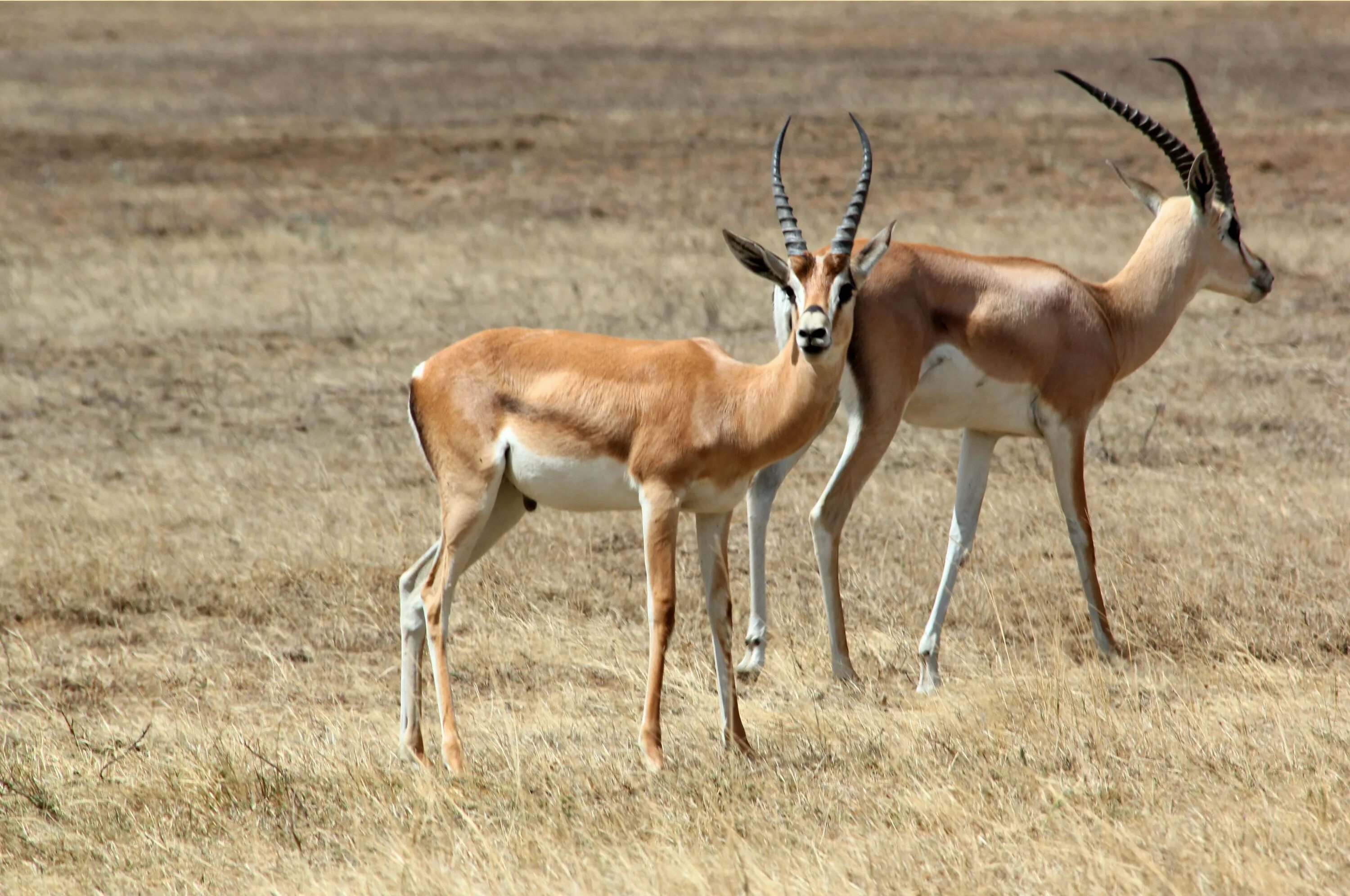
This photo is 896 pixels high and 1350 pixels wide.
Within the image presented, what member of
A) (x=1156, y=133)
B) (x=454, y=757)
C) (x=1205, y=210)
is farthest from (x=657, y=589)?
(x=1156, y=133)

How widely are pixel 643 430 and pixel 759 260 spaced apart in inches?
28.1

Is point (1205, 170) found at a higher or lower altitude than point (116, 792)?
higher

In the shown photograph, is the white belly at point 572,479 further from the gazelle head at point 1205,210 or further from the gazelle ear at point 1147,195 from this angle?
the gazelle ear at point 1147,195

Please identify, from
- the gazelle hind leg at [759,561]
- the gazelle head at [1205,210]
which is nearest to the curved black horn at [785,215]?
the gazelle hind leg at [759,561]

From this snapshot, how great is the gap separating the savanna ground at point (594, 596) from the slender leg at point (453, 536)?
359 mm

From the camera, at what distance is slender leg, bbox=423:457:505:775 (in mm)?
5410

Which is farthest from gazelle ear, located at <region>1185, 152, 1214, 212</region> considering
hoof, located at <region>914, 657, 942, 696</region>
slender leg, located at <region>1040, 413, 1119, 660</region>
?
hoof, located at <region>914, 657, 942, 696</region>

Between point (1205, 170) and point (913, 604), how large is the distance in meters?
2.50

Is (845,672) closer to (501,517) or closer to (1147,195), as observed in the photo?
(501,517)

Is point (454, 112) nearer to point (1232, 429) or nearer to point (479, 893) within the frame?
point (1232, 429)

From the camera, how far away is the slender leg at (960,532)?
246 inches

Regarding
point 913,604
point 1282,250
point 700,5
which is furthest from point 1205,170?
point 700,5

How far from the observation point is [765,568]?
7.75 m

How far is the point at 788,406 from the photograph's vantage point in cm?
521
